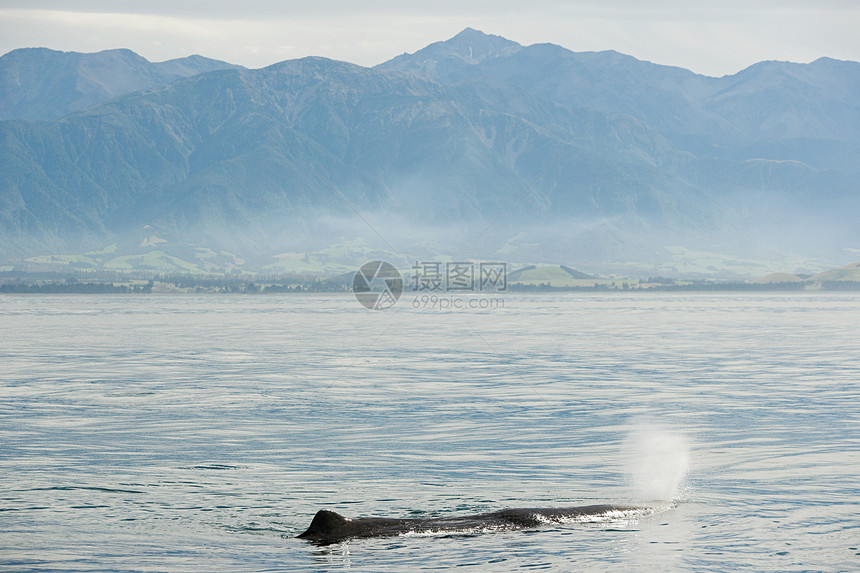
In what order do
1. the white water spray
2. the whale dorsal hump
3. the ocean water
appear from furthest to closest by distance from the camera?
the white water spray
the whale dorsal hump
the ocean water

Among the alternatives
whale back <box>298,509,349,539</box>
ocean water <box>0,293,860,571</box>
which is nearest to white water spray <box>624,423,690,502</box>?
ocean water <box>0,293,860,571</box>

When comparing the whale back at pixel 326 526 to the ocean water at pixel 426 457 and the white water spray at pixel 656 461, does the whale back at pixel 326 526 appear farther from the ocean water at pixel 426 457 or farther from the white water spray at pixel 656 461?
the white water spray at pixel 656 461

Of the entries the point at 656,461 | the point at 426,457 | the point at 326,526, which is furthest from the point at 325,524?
the point at 656,461

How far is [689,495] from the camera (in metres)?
33.2

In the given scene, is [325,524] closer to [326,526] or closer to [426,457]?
[326,526]

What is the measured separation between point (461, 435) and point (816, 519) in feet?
60.2

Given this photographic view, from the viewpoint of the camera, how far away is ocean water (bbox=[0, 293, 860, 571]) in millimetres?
26750

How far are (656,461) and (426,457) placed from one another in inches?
339

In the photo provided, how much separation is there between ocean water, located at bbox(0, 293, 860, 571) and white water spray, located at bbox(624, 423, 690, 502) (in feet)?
0.53

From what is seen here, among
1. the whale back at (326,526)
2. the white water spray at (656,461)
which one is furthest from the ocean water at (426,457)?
the whale back at (326,526)

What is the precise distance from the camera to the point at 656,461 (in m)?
39.3

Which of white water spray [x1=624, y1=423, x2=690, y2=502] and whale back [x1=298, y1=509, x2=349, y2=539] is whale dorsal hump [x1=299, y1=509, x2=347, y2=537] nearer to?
whale back [x1=298, y1=509, x2=349, y2=539]

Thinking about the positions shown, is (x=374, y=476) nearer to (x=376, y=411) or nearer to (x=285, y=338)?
(x=376, y=411)

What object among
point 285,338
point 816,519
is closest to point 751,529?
point 816,519
